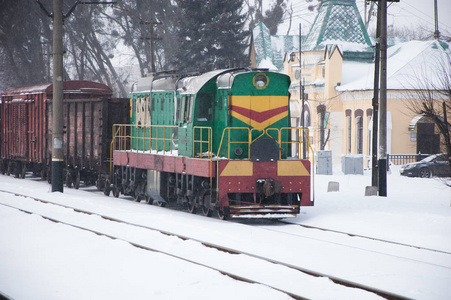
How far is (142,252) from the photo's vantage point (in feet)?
35.5

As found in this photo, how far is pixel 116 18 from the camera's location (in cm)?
5662

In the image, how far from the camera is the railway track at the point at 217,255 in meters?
8.62

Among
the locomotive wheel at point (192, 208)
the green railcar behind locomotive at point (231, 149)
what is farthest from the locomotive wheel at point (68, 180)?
the locomotive wheel at point (192, 208)

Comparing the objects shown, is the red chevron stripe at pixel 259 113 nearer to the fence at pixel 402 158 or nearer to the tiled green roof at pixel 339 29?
the fence at pixel 402 158

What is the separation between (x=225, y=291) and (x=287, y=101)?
8236 mm

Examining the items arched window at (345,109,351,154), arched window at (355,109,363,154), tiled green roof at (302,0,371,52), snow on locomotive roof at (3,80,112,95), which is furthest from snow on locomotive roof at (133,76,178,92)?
tiled green roof at (302,0,371,52)

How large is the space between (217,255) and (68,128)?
15.7 metres

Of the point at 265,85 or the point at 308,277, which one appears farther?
the point at 265,85

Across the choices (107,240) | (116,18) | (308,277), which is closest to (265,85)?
(107,240)

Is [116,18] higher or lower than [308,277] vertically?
higher

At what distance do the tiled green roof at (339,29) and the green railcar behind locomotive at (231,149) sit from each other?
32483 millimetres

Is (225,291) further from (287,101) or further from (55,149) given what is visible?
(55,149)

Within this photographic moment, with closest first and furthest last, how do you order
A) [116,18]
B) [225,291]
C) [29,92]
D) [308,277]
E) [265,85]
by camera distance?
[225,291], [308,277], [265,85], [29,92], [116,18]

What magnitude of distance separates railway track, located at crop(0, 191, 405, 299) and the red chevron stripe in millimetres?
3561
